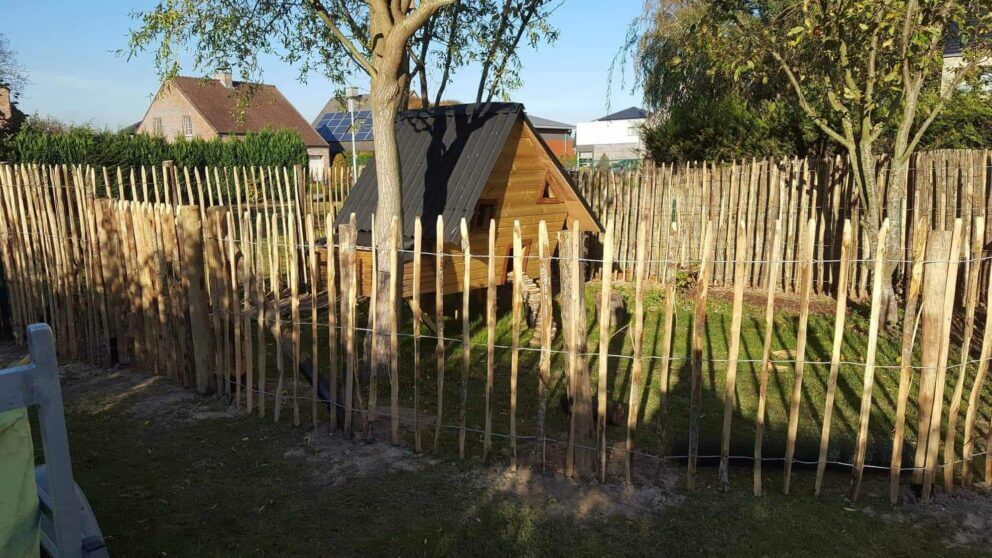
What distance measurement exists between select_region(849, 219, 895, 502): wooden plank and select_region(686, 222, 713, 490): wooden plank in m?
0.98

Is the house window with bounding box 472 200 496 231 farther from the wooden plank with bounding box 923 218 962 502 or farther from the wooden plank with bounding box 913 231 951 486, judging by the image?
the wooden plank with bounding box 923 218 962 502

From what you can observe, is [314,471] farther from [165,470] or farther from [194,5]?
[194,5]

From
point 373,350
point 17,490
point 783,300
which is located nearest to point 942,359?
point 373,350

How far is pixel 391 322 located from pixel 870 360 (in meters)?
3.39

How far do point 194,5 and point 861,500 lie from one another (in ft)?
26.6

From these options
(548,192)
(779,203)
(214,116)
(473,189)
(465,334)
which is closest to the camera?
(465,334)

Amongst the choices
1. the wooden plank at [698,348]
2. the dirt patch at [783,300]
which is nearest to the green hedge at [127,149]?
the dirt patch at [783,300]

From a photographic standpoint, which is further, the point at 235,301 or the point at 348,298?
the point at 235,301

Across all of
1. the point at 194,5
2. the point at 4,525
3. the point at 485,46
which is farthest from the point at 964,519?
the point at 485,46

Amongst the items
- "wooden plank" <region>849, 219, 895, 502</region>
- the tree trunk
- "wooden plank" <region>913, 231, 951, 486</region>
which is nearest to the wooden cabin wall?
the tree trunk

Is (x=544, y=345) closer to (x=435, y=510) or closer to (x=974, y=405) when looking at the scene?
(x=435, y=510)

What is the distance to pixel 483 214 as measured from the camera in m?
8.98

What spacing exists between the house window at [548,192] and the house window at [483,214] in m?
0.88

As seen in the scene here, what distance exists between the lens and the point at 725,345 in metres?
8.73
